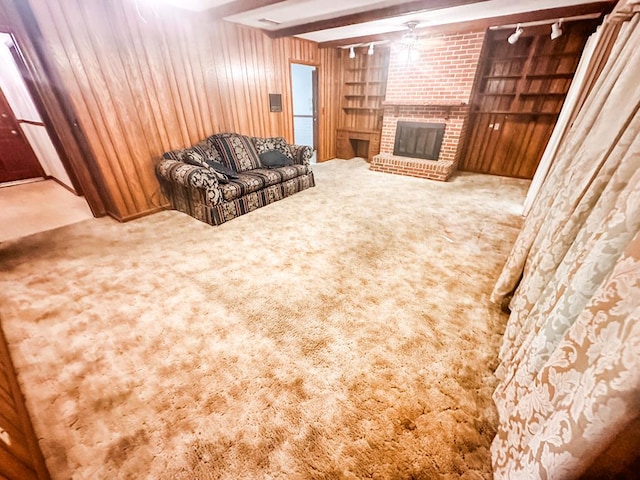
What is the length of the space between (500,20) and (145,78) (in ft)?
15.9

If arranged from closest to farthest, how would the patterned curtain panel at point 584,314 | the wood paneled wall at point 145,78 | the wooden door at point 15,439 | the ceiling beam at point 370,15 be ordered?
1. the patterned curtain panel at point 584,314
2. the wooden door at point 15,439
3. the wood paneled wall at point 145,78
4. the ceiling beam at point 370,15

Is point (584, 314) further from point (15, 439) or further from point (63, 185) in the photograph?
point (63, 185)

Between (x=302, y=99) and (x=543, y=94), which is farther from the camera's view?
(x=302, y=99)

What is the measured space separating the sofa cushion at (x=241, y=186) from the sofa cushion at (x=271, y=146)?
2.48ft

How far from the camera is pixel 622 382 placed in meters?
0.59

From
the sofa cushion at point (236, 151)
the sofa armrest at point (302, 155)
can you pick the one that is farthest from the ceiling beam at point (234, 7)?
the sofa armrest at point (302, 155)

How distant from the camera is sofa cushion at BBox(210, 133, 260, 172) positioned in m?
3.62

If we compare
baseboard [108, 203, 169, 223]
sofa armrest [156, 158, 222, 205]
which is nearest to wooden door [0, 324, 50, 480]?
sofa armrest [156, 158, 222, 205]

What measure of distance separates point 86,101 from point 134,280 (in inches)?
Result: 82.4

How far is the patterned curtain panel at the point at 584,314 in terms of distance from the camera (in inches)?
25.1

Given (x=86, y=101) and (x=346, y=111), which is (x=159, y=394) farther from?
(x=346, y=111)

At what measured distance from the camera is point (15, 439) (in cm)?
91

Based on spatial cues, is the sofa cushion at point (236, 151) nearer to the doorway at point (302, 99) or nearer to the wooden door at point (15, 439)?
the wooden door at point (15, 439)

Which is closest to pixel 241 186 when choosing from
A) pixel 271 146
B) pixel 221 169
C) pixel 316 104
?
pixel 221 169
